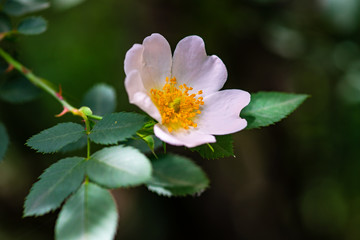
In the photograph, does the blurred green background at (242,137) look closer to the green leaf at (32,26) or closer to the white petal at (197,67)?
the green leaf at (32,26)

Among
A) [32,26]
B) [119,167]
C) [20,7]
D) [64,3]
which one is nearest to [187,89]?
[119,167]

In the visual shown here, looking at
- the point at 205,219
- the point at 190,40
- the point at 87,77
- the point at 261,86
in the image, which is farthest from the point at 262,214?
the point at 190,40

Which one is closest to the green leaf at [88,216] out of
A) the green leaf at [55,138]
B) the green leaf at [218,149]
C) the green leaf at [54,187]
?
the green leaf at [54,187]

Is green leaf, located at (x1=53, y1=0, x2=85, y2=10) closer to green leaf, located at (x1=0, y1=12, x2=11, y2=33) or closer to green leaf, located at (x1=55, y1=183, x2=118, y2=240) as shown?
green leaf, located at (x1=0, y1=12, x2=11, y2=33)

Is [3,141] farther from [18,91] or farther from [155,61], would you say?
[155,61]

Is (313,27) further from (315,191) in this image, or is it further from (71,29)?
(71,29)
